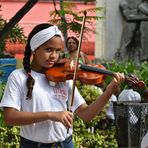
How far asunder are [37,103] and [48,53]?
0.92 feet

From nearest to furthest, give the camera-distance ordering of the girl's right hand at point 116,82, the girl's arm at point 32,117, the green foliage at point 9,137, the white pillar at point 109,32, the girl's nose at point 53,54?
the girl's arm at point 32,117
the girl's right hand at point 116,82
the girl's nose at point 53,54
the green foliage at point 9,137
the white pillar at point 109,32

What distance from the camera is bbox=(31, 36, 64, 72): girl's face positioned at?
11.3ft

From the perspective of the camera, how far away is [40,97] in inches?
134

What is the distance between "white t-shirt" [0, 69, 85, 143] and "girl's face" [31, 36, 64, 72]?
3.2 inches

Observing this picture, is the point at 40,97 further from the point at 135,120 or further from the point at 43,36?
the point at 135,120

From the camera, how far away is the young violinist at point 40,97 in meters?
3.36

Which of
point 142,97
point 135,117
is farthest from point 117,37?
point 135,117

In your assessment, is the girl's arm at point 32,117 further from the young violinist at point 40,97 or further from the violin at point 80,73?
the violin at point 80,73

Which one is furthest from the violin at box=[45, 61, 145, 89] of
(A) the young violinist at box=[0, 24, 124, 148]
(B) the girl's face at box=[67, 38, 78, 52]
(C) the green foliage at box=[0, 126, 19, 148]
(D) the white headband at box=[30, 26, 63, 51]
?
(B) the girl's face at box=[67, 38, 78, 52]

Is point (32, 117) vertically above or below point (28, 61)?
below

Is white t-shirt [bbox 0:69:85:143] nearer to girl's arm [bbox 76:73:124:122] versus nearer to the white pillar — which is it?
girl's arm [bbox 76:73:124:122]

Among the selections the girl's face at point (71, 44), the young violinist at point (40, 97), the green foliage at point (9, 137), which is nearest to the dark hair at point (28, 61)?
the young violinist at point (40, 97)

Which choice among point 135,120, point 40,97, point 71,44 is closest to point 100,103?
point 40,97

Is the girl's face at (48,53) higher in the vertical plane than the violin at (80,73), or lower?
higher
